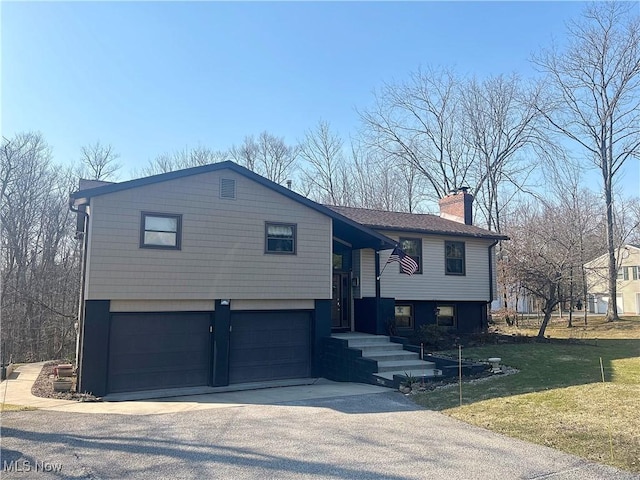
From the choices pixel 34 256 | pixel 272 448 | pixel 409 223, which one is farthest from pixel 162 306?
pixel 34 256

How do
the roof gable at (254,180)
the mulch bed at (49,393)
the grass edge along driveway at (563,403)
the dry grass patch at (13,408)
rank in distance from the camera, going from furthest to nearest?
the roof gable at (254,180), the mulch bed at (49,393), the dry grass patch at (13,408), the grass edge along driveway at (563,403)

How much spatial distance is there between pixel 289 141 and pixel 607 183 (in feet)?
71.3

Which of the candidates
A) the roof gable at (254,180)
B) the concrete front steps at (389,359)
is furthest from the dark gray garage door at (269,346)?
the roof gable at (254,180)

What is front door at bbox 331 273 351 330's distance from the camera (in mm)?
15734

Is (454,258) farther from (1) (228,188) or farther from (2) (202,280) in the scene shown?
(2) (202,280)

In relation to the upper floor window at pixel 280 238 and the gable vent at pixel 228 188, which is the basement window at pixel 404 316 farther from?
the gable vent at pixel 228 188

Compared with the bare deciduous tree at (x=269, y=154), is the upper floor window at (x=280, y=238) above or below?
below

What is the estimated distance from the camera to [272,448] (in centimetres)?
623

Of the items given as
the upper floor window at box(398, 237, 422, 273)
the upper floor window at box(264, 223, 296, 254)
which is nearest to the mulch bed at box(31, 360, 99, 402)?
the upper floor window at box(264, 223, 296, 254)

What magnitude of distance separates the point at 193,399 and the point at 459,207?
14.5 meters

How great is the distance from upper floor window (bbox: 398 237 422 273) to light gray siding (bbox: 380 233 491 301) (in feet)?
0.51

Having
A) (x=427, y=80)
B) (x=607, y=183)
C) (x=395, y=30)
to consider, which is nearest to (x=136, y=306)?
(x=395, y=30)

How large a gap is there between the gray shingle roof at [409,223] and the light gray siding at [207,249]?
11.6 feet

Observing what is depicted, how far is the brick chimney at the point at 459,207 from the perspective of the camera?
66.6 feet
